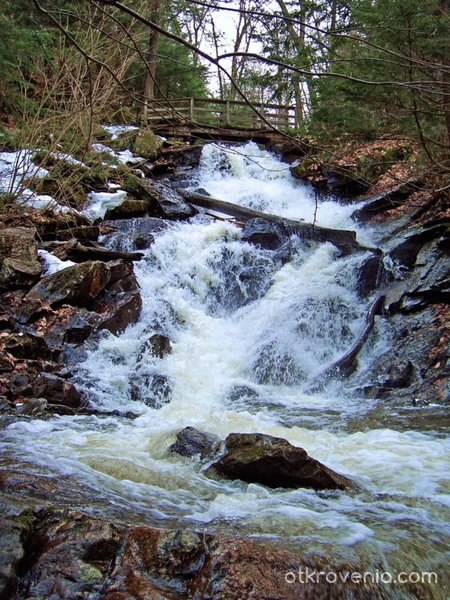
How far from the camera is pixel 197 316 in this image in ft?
31.2

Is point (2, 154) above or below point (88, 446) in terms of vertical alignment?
above

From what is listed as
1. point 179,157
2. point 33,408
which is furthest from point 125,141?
point 33,408

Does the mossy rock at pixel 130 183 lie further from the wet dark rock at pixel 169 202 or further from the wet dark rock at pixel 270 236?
the wet dark rock at pixel 270 236

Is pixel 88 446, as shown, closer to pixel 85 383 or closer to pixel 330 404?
pixel 85 383

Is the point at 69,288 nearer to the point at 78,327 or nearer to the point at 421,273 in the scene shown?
the point at 78,327

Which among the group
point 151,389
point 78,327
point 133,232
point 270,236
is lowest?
point 151,389

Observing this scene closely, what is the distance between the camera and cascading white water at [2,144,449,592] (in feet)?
10.8

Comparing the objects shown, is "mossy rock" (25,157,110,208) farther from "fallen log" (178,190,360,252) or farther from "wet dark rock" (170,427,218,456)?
"wet dark rock" (170,427,218,456)

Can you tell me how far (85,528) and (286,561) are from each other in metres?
1.06

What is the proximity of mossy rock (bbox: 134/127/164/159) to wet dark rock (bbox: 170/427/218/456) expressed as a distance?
523 inches

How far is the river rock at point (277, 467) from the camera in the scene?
3.88 m

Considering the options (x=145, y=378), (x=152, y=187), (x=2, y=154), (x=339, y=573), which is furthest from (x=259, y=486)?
(x=152, y=187)

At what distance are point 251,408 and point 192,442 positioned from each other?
6.93 feet

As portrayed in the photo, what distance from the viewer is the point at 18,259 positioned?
8.49 meters
